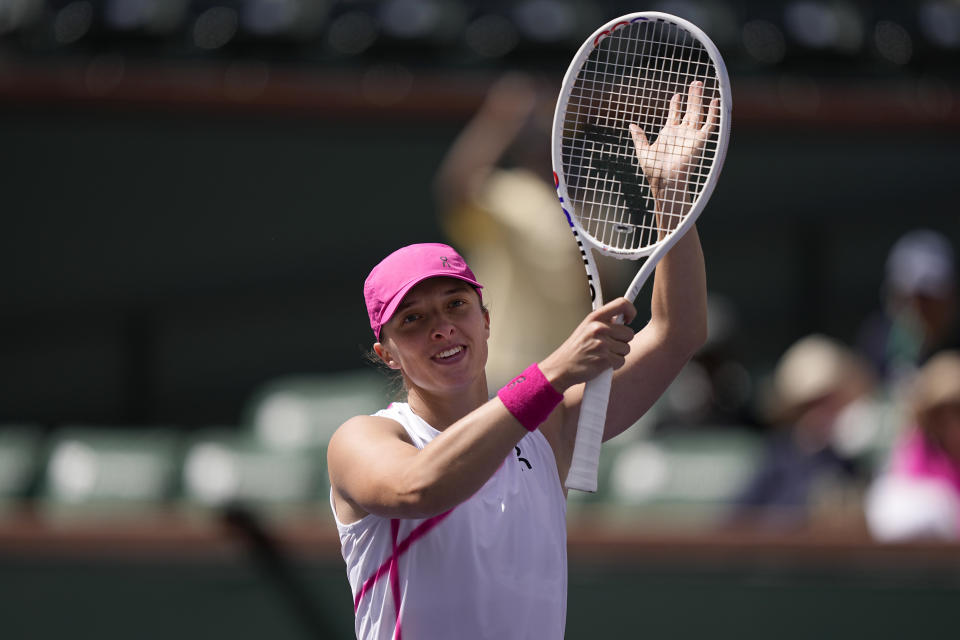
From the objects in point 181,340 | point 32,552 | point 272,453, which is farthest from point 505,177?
point 181,340

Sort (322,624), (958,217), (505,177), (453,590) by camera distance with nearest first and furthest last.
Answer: (453,590) < (322,624) < (505,177) < (958,217)

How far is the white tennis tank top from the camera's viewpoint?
2.19 meters

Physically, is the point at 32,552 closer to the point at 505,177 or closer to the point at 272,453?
the point at 272,453

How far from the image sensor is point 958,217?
23.5ft

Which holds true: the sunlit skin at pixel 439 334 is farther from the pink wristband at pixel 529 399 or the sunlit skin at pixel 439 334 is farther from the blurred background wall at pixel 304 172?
the blurred background wall at pixel 304 172

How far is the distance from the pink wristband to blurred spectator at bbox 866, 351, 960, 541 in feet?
8.54

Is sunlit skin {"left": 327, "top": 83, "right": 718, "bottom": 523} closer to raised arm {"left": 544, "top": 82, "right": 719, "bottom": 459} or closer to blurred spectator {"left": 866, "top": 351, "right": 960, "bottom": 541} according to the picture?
raised arm {"left": 544, "top": 82, "right": 719, "bottom": 459}

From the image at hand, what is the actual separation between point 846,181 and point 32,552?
457 centimetres

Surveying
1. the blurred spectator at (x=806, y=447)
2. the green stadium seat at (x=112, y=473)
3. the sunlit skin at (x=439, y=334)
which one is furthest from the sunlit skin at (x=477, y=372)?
the green stadium seat at (x=112, y=473)

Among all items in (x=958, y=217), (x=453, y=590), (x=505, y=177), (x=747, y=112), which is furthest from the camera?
(x=958, y=217)

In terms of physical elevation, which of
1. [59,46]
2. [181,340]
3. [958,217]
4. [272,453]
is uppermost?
[59,46]

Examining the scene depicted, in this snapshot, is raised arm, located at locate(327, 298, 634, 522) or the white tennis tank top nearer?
raised arm, located at locate(327, 298, 634, 522)

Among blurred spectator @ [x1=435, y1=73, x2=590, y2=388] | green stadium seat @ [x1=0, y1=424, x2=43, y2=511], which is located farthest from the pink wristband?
green stadium seat @ [x1=0, y1=424, x2=43, y2=511]

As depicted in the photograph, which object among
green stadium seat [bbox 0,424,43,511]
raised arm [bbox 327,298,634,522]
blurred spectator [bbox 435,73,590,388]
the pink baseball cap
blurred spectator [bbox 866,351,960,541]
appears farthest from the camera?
green stadium seat [bbox 0,424,43,511]
